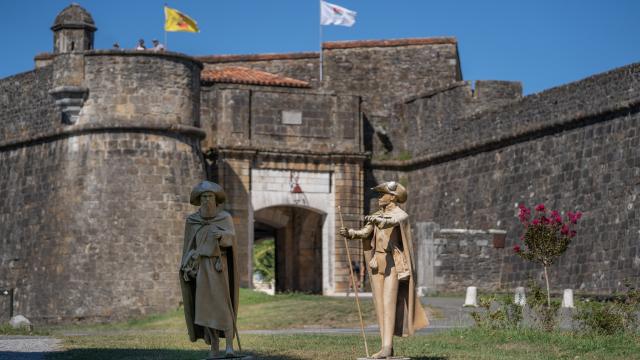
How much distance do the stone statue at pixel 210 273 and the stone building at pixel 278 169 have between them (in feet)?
44.3

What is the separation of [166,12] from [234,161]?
4.22m

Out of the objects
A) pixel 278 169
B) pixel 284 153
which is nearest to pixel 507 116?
pixel 284 153

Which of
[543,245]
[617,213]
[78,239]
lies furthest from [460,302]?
[78,239]

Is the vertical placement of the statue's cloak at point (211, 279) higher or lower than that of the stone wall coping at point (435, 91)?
lower

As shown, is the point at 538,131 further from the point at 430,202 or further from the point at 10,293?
the point at 10,293

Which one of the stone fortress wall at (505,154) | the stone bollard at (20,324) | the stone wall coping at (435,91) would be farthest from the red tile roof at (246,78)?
the stone bollard at (20,324)

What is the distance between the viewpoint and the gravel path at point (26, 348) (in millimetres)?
15352

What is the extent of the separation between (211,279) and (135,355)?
2.21 metres

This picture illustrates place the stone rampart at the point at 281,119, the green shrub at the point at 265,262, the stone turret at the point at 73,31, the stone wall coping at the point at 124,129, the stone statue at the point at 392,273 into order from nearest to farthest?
1. the stone statue at the point at 392,273
2. the stone wall coping at the point at 124,129
3. the stone turret at the point at 73,31
4. the stone rampart at the point at 281,119
5. the green shrub at the point at 265,262

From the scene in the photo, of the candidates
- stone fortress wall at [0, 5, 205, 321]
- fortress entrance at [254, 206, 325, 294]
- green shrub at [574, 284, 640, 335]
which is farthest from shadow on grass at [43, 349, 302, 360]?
fortress entrance at [254, 206, 325, 294]

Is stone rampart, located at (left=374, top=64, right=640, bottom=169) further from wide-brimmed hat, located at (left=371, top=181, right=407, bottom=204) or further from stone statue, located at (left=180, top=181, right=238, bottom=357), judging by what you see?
stone statue, located at (left=180, top=181, right=238, bottom=357)

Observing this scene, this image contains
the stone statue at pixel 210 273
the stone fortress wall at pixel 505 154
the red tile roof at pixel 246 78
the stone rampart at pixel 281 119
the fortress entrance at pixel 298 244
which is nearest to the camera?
the stone statue at pixel 210 273

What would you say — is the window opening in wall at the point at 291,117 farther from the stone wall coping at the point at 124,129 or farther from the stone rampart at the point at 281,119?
the stone wall coping at the point at 124,129

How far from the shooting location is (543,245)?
69.9 feet
